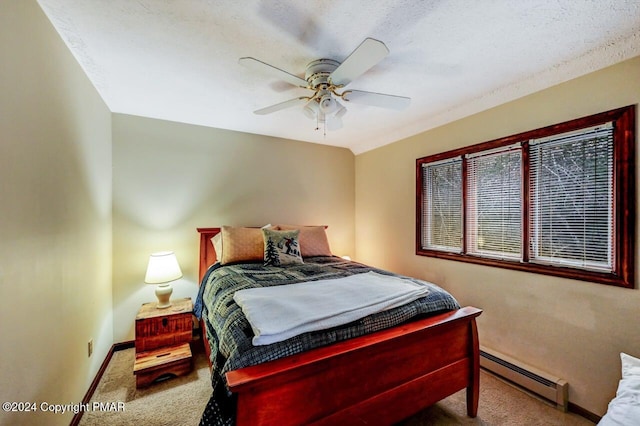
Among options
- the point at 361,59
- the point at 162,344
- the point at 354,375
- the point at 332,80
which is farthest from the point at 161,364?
the point at 361,59

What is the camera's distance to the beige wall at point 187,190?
9.02ft

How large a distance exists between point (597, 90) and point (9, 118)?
329cm

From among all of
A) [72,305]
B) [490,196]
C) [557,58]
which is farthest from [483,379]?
[72,305]

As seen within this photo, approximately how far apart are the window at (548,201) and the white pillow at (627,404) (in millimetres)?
813

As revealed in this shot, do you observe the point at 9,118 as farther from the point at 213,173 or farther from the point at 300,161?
the point at 300,161

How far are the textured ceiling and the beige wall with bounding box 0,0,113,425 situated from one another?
304 millimetres

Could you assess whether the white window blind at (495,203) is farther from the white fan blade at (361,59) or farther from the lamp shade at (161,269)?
the lamp shade at (161,269)

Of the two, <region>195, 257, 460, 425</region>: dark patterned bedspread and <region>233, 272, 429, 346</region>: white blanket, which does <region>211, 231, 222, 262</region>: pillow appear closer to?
<region>195, 257, 460, 425</region>: dark patterned bedspread

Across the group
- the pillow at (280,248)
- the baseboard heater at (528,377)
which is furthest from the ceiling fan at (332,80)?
the baseboard heater at (528,377)

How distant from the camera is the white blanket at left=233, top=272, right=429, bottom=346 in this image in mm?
1269

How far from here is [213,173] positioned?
125 inches

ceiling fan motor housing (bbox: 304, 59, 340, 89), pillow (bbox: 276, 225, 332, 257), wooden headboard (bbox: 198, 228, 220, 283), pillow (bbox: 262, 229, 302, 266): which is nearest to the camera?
ceiling fan motor housing (bbox: 304, 59, 340, 89)

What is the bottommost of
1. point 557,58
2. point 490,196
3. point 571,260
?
point 571,260

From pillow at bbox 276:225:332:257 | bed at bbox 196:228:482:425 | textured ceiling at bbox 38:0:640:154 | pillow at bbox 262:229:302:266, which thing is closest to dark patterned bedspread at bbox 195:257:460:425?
bed at bbox 196:228:482:425
